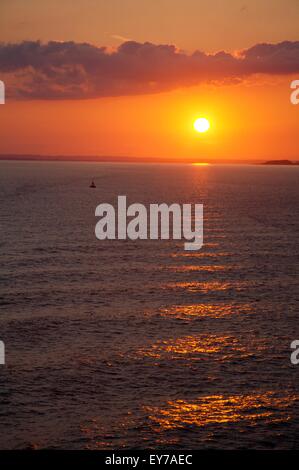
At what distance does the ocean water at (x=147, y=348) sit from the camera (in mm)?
29953

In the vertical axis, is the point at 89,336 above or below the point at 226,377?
above

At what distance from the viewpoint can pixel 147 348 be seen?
40688 millimetres

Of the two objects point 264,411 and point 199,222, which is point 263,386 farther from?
point 199,222

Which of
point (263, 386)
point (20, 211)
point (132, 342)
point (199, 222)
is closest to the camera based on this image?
point (263, 386)

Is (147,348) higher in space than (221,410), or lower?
higher

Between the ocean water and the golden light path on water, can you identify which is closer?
the ocean water

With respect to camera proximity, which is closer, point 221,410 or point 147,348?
point 221,410

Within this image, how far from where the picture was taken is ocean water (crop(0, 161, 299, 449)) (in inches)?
1179

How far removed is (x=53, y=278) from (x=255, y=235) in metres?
43.9

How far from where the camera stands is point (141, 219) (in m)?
117

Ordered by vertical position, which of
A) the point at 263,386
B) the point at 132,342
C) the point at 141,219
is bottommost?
the point at 263,386

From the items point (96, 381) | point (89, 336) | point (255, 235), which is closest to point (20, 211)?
point (255, 235)

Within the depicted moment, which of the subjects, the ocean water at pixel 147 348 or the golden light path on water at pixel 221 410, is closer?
the ocean water at pixel 147 348

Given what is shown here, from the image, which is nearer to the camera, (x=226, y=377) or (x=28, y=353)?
(x=226, y=377)
